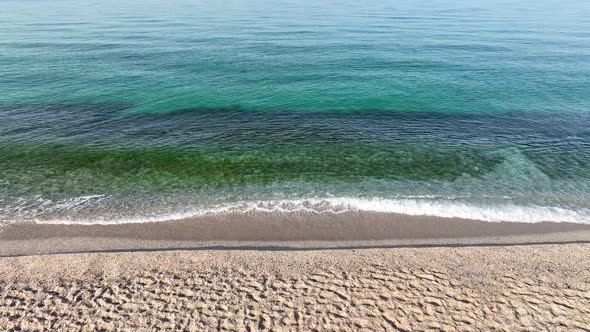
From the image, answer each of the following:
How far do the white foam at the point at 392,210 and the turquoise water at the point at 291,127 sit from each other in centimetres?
8

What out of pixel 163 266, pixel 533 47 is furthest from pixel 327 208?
pixel 533 47

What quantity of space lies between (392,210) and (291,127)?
11.2 metres

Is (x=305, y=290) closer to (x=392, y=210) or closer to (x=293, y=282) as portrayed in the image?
(x=293, y=282)

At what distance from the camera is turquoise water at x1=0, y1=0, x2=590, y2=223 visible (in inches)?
611

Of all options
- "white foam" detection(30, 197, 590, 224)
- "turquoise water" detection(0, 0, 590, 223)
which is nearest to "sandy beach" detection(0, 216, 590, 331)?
"white foam" detection(30, 197, 590, 224)

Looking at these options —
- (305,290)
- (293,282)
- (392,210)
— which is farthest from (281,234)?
(392,210)

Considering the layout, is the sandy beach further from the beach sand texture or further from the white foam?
the white foam

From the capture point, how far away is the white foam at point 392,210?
1409cm

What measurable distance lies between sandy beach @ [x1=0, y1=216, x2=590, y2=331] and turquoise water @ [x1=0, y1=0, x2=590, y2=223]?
1990 mm

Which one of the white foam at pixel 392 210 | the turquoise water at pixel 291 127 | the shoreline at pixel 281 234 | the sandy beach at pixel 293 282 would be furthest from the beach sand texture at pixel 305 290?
the turquoise water at pixel 291 127

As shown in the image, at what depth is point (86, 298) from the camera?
9.70 m

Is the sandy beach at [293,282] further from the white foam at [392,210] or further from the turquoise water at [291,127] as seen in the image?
the turquoise water at [291,127]

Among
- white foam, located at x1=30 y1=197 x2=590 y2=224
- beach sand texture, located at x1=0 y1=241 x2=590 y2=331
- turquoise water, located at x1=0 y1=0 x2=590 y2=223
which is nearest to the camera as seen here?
beach sand texture, located at x1=0 y1=241 x2=590 y2=331

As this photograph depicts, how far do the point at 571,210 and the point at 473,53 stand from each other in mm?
34128
